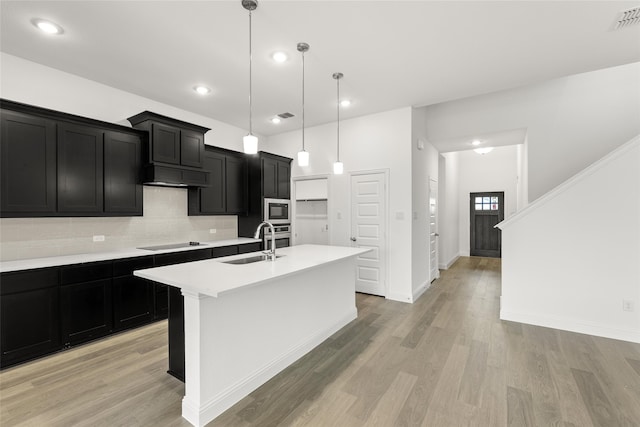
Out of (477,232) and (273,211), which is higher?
(273,211)

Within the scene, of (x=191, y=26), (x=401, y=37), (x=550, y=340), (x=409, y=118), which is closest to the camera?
(x=191, y=26)

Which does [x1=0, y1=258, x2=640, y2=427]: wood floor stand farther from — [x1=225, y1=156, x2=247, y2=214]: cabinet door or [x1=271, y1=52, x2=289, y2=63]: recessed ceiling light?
[x1=271, y1=52, x2=289, y2=63]: recessed ceiling light

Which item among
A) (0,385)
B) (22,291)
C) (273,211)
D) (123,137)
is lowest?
(0,385)

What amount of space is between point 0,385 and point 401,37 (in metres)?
4.60

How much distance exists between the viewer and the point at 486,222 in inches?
334

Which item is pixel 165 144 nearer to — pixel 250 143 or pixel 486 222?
pixel 250 143

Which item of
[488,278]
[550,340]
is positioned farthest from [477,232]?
[550,340]

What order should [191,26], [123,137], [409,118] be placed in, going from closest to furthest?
[191,26], [123,137], [409,118]

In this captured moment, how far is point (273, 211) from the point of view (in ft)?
17.2

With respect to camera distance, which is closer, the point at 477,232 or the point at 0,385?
the point at 0,385

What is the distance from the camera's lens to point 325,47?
9.32ft

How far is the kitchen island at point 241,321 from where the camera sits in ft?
6.33

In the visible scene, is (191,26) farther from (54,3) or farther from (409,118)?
(409,118)

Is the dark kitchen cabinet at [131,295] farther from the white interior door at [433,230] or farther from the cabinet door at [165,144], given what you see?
the white interior door at [433,230]
